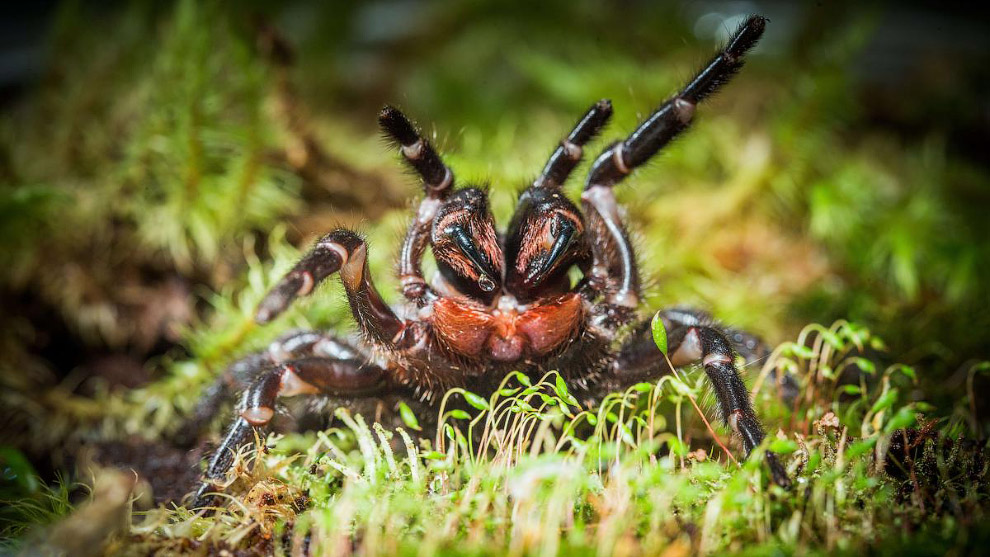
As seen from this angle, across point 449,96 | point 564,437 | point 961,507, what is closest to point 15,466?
point 564,437

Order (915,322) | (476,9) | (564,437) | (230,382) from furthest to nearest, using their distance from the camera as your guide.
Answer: (476,9), (915,322), (230,382), (564,437)

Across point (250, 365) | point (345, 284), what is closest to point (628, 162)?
point (345, 284)

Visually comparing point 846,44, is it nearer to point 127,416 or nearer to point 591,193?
point 591,193

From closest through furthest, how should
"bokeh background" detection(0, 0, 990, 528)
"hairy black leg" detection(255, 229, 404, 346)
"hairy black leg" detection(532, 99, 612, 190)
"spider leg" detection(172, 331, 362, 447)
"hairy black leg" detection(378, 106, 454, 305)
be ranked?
1. "hairy black leg" detection(255, 229, 404, 346)
2. "hairy black leg" detection(378, 106, 454, 305)
3. "hairy black leg" detection(532, 99, 612, 190)
4. "spider leg" detection(172, 331, 362, 447)
5. "bokeh background" detection(0, 0, 990, 528)

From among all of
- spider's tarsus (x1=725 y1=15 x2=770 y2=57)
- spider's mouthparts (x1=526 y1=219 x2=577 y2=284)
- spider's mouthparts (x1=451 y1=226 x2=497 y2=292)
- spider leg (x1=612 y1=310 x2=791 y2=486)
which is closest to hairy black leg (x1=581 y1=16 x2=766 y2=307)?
spider's tarsus (x1=725 y1=15 x2=770 y2=57)

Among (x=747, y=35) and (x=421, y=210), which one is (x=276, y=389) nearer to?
(x=421, y=210)

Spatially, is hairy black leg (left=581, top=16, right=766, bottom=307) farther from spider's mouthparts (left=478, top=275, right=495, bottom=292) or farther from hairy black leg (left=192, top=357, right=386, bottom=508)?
hairy black leg (left=192, top=357, right=386, bottom=508)

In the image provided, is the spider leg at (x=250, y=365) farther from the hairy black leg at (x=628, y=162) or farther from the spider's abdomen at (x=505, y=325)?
the hairy black leg at (x=628, y=162)
